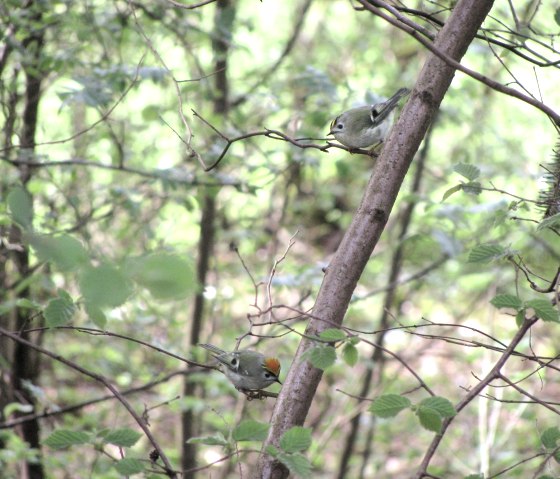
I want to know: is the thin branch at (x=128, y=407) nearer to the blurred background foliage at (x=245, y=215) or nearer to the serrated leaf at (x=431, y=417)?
the blurred background foliage at (x=245, y=215)

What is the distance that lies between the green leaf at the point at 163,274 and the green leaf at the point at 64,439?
2.56ft

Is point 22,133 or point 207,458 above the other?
point 22,133

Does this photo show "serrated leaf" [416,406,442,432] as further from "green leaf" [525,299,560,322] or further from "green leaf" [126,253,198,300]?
"green leaf" [126,253,198,300]

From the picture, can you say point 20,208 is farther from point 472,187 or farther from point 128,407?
point 472,187

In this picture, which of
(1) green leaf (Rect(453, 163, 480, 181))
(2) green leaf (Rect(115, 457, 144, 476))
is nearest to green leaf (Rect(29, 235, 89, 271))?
(2) green leaf (Rect(115, 457, 144, 476))

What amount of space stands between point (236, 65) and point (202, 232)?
12.6 ft

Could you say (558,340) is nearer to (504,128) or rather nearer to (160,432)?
(504,128)

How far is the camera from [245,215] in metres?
6.30

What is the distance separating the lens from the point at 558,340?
557cm

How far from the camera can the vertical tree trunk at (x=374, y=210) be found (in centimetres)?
125

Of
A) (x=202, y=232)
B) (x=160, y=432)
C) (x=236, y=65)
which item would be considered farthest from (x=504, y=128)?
(x=160, y=432)

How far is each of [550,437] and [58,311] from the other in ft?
3.47

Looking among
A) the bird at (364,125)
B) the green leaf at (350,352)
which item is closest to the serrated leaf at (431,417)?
the green leaf at (350,352)

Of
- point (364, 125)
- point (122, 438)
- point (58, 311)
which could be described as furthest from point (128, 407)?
point (364, 125)
